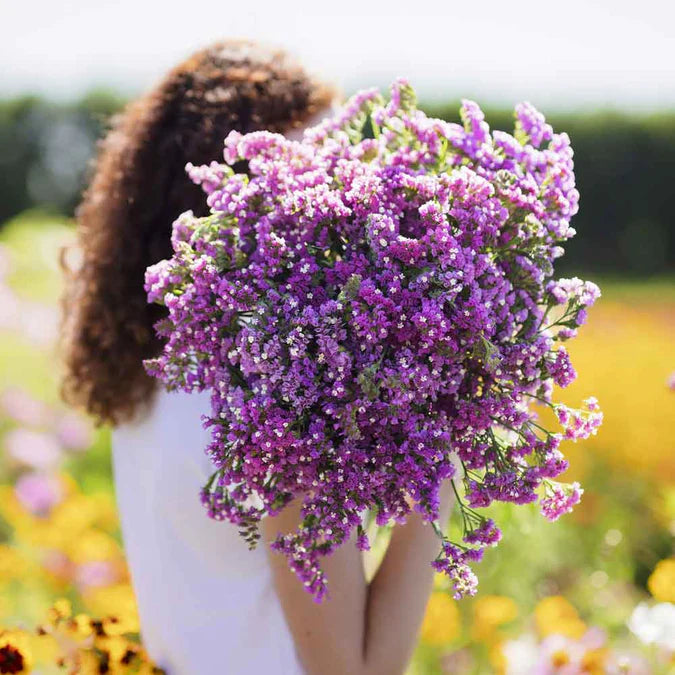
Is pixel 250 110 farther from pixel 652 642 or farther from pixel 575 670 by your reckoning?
pixel 575 670

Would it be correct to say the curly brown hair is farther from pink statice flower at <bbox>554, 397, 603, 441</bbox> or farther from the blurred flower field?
→ pink statice flower at <bbox>554, 397, 603, 441</bbox>

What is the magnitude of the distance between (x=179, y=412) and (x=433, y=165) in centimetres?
78

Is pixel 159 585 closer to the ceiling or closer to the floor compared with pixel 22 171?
closer to the ceiling

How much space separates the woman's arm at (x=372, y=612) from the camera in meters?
1.80

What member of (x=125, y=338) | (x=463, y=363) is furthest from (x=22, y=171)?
(x=463, y=363)

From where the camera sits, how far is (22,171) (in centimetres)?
1576

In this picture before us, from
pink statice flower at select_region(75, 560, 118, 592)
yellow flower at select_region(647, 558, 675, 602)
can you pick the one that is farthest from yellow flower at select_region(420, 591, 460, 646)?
pink statice flower at select_region(75, 560, 118, 592)

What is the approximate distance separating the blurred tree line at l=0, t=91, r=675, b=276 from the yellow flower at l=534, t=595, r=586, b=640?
13.2 metres

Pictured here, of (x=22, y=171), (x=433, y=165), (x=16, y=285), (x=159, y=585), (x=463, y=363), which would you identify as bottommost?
(x=22, y=171)

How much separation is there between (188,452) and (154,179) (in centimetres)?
69

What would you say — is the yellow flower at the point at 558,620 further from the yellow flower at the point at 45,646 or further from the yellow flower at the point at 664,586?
the yellow flower at the point at 45,646

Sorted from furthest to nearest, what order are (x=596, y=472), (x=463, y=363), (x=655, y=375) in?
(x=655, y=375), (x=596, y=472), (x=463, y=363)

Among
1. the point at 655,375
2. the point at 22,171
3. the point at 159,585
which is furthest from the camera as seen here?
the point at 22,171

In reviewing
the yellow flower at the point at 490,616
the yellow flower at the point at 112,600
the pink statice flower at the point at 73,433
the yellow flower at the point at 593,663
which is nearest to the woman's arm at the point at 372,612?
the yellow flower at the point at 593,663
